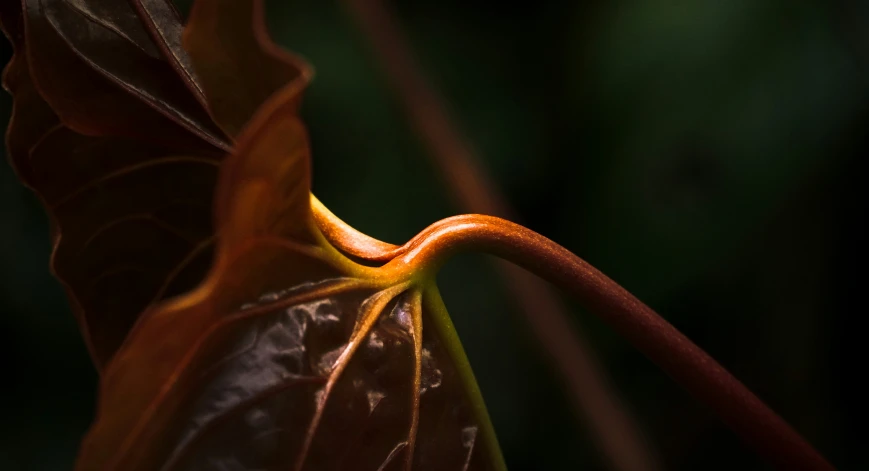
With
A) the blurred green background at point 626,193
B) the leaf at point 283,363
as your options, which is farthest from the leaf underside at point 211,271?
the blurred green background at point 626,193

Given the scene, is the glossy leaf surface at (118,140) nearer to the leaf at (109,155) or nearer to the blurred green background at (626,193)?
the leaf at (109,155)

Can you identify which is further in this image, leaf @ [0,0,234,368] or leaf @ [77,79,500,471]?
leaf @ [0,0,234,368]

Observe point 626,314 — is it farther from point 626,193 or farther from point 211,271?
point 626,193

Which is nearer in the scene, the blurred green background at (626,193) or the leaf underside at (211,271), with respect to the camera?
the leaf underside at (211,271)

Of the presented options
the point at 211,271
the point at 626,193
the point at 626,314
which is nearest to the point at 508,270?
the point at 626,193

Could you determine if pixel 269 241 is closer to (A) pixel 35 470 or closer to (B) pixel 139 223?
(B) pixel 139 223

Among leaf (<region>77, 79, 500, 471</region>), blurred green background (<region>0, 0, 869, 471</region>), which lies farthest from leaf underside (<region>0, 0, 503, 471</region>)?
blurred green background (<region>0, 0, 869, 471</region>)

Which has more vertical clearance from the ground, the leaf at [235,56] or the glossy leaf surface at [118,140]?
the leaf at [235,56]

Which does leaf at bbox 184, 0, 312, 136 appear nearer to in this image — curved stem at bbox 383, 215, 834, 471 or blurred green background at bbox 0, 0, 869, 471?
curved stem at bbox 383, 215, 834, 471

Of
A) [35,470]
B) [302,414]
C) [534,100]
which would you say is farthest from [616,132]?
[35,470]
